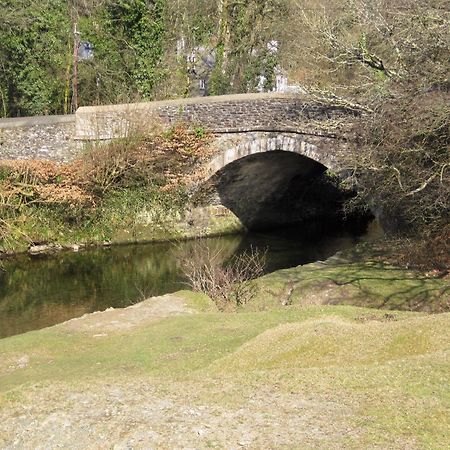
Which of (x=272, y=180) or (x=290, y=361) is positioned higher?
(x=272, y=180)

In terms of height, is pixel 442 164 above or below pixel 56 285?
above

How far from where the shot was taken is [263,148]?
1112 inches

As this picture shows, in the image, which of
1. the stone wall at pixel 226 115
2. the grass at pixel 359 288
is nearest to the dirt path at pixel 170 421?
the grass at pixel 359 288

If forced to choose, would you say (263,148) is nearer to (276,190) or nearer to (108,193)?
(276,190)

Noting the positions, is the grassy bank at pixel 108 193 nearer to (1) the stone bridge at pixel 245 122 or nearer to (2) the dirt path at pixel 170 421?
(1) the stone bridge at pixel 245 122

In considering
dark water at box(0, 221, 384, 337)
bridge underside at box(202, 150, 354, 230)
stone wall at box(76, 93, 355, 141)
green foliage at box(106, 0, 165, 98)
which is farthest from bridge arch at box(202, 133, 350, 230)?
green foliage at box(106, 0, 165, 98)

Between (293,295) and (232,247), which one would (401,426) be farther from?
(232,247)

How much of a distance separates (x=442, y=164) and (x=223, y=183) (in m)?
14.1

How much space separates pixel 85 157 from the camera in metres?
30.1

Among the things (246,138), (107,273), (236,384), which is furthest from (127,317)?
(246,138)

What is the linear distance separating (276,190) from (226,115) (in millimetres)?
Result: 6023

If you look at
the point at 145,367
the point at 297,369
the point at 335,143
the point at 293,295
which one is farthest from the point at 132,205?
the point at 297,369

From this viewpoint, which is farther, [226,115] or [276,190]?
[276,190]

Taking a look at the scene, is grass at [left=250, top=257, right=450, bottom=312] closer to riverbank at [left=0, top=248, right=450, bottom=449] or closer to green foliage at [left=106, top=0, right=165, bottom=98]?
riverbank at [left=0, top=248, right=450, bottom=449]
